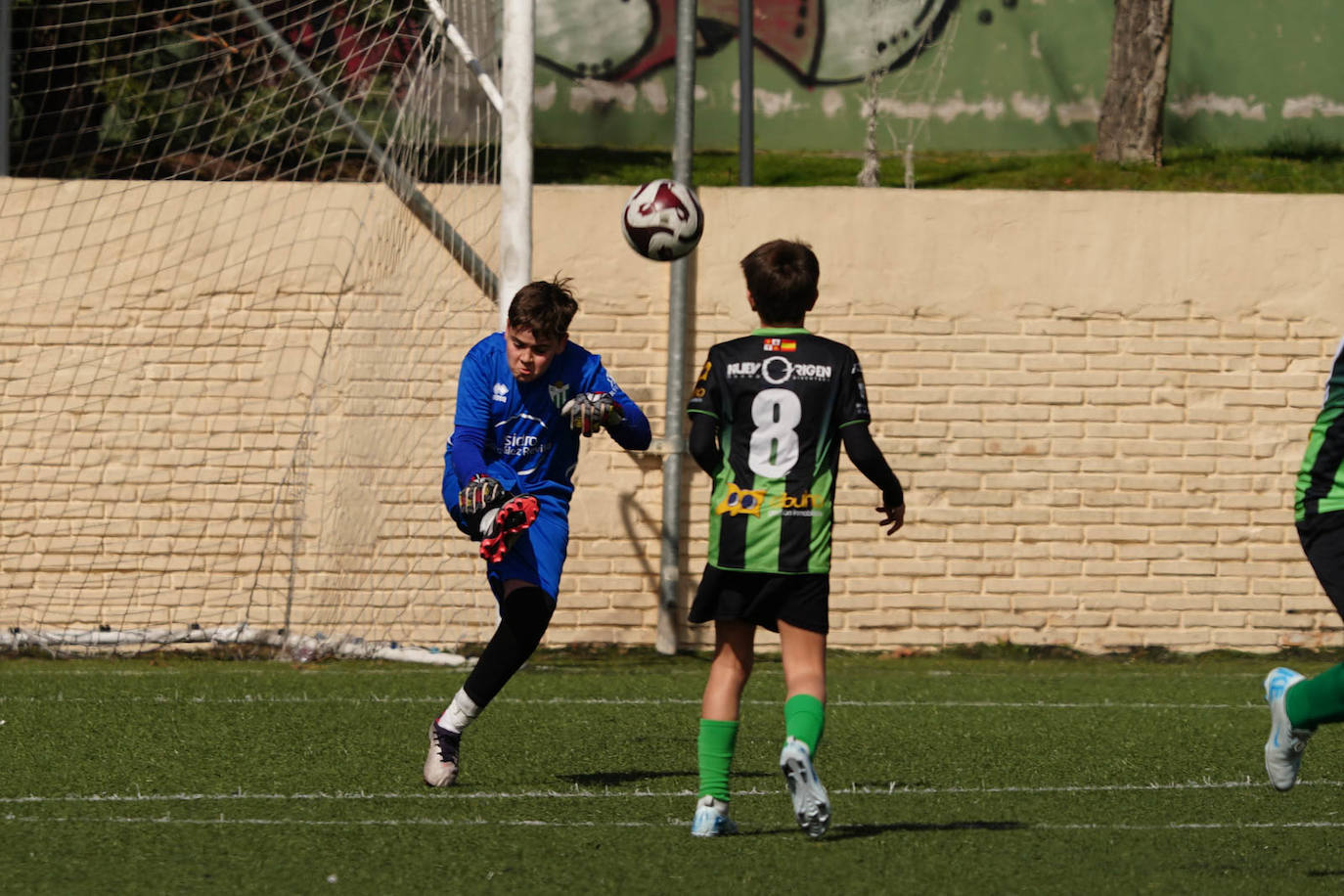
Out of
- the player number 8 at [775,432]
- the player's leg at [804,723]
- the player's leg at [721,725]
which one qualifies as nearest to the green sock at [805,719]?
the player's leg at [804,723]

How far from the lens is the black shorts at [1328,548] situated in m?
4.10

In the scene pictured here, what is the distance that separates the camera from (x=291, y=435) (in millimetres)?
9508

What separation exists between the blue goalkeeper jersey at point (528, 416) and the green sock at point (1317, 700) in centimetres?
205

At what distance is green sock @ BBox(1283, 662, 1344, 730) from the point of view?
13.6ft

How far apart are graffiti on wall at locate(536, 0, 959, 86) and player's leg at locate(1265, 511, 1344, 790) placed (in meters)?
12.9

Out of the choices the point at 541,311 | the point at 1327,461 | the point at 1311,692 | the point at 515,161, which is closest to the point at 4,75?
the point at 515,161

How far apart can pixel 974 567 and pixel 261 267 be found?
4.37 metres

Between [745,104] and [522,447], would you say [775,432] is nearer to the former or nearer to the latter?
[522,447]

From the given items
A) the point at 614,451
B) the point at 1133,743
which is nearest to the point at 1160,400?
the point at 614,451

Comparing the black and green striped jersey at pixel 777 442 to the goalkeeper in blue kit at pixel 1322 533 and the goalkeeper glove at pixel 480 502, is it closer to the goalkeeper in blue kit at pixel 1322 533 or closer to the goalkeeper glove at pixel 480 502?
the goalkeeper glove at pixel 480 502

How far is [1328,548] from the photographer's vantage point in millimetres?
4137

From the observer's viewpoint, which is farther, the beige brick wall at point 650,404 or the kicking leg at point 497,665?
the beige brick wall at point 650,404

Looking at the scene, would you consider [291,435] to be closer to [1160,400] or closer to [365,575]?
[365,575]

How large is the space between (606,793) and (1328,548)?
2.25 meters
